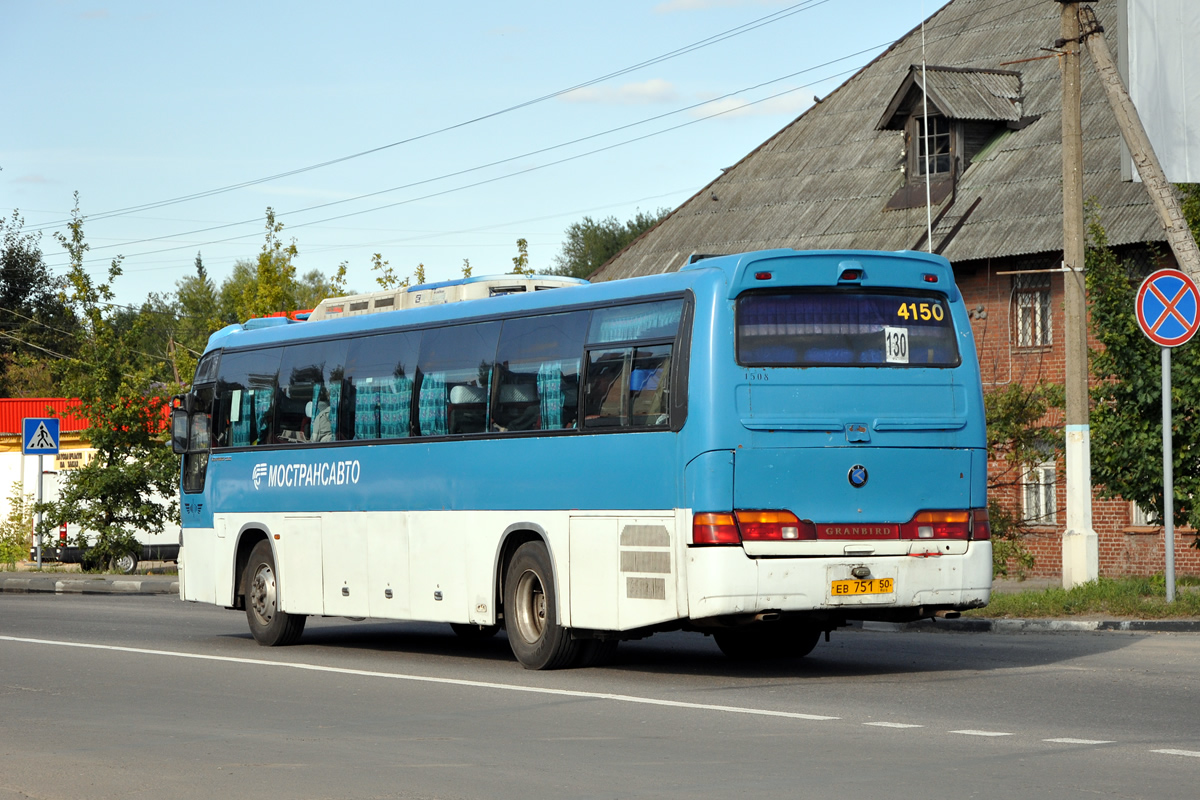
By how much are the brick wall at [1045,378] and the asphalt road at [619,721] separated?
14.9 m

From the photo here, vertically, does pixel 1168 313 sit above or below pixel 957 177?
below

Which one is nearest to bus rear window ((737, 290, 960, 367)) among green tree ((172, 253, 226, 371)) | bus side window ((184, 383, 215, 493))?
bus side window ((184, 383, 215, 493))

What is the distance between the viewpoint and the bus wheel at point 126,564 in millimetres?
34978

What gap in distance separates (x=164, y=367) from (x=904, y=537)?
970 inches

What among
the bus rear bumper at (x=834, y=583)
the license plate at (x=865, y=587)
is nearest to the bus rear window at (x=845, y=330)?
the bus rear bumper at (x=834, y=583)

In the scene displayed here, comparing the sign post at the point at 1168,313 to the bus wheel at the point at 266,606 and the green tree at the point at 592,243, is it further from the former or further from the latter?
the green tree at the point at 592,243

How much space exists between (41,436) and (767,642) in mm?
21101

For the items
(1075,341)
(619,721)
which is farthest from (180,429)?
(1075,341)

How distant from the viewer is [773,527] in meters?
12.9

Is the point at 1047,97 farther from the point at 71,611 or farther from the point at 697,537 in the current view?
the point at 697,537

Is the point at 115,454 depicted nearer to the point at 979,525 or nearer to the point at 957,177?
the point at 957,177

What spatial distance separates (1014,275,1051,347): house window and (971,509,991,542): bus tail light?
20.0m

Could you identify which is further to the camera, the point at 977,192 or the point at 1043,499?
the point at 977,192

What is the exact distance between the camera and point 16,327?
79188 millimetres
